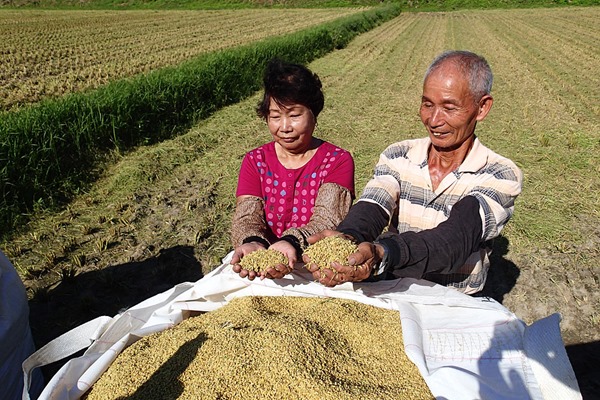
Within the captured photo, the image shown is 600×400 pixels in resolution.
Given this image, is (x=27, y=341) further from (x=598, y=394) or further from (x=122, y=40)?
(x=122, y=40)

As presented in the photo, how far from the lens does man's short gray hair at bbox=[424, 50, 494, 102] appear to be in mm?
1854

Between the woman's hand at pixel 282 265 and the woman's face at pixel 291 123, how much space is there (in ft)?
2.15

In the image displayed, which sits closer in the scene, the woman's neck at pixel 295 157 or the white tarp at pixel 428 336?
the white tarp at pixel 428 336

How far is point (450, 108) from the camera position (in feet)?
6.29

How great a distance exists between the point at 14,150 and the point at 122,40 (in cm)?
→ 1578

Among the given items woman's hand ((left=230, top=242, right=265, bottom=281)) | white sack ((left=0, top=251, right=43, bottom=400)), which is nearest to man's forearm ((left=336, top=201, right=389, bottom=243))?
woman's hand ((left=230, top=242, right=265, bottom=281))

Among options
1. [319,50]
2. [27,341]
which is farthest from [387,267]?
[319,50]

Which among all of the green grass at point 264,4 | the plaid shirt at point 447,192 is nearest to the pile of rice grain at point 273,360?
the plaid shirt at point 447,192

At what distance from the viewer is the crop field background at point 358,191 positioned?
365 cm

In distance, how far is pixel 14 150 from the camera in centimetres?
484

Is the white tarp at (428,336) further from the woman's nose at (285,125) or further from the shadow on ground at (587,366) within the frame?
the shadow on ground at (587,366)

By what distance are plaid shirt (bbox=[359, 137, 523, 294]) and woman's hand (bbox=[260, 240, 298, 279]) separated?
0.42 metres

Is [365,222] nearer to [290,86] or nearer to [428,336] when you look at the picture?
[428,336]

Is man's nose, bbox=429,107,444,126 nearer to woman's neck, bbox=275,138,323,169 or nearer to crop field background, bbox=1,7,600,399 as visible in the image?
woman's neck, bbox=275,138,323,169
